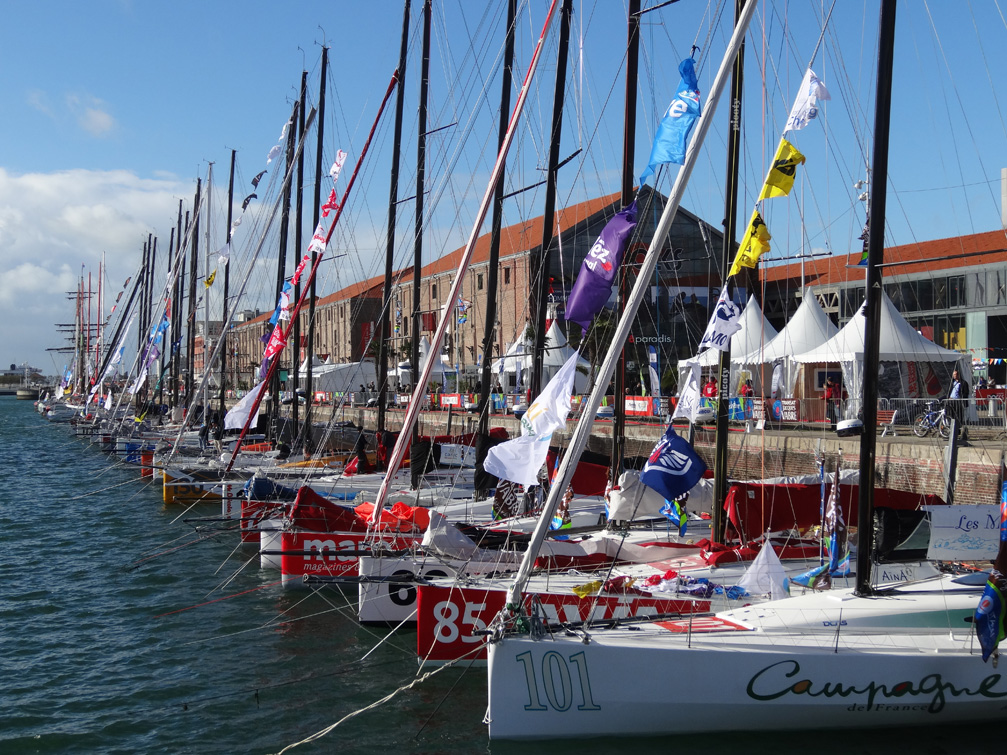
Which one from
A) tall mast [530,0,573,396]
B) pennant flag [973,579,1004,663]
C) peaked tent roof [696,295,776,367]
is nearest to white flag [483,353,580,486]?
pennant flag [973,579,1004,663]

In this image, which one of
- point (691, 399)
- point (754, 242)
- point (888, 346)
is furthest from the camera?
point (888, 346)

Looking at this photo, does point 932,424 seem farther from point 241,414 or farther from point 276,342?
point 241,414

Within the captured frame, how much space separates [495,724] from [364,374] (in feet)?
174

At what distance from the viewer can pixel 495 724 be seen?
10.0m

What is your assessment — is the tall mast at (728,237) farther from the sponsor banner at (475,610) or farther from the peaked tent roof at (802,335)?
the peaked tent roof at (802,335)

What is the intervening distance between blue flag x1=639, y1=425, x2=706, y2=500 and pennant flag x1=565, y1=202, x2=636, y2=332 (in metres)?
2.20

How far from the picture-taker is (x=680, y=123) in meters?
12.8

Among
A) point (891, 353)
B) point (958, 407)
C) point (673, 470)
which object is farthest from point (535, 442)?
point (891, 353)

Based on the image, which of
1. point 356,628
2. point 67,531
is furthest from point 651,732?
point 67,531

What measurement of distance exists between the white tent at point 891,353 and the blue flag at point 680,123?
12319 millimetres

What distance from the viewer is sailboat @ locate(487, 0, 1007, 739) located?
9891 millimetres

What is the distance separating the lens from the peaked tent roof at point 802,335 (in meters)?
31.0

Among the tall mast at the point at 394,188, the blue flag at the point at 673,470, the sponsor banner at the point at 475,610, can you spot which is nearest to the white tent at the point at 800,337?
the tall mast at the point at 394,188

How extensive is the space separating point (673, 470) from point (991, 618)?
387 centimetres
